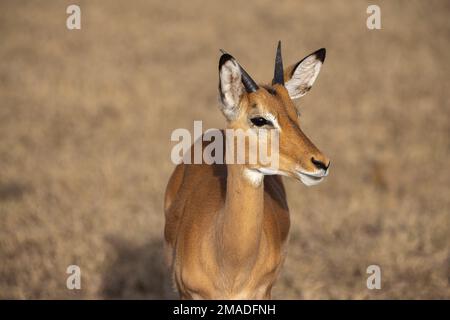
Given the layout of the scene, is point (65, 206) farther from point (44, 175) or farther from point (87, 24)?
point (87, 24)

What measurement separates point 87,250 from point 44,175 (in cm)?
254

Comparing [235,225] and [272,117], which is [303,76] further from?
[235,225]

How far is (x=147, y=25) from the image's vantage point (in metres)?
19.6

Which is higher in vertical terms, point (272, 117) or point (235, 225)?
point (272, 117)

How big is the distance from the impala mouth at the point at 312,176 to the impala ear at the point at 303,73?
114cm

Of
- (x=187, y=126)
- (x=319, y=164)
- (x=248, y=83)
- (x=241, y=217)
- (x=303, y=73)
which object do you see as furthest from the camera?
(x=187, y=126)

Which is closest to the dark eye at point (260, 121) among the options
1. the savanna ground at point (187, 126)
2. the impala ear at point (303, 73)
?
the impala ear at point (303, 73)

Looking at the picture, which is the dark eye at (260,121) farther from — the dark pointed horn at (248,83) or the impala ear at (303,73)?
the impala ear at (303,73)

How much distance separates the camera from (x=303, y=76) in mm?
5832

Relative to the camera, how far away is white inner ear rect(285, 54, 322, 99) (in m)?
5.75

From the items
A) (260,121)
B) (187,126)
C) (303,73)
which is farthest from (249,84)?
(187,126)

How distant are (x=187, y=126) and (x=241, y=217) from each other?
7809 millimetres
